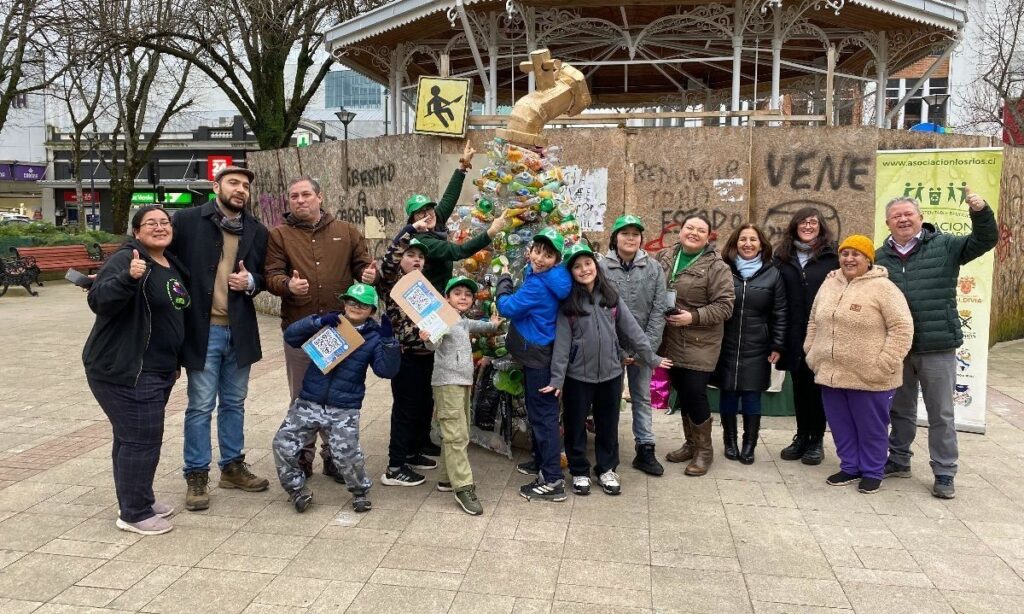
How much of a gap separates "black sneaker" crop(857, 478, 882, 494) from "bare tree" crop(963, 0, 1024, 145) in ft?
66.1

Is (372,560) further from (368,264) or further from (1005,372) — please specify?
(1005,372)

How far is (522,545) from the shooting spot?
3.88 m

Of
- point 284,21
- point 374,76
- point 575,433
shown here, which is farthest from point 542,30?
point 575,433

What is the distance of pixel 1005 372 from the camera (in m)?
8.77

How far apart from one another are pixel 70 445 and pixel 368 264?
9.34 ft

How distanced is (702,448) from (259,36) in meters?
14.6

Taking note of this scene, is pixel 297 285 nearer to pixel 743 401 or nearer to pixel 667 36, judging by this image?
pixel 743 401

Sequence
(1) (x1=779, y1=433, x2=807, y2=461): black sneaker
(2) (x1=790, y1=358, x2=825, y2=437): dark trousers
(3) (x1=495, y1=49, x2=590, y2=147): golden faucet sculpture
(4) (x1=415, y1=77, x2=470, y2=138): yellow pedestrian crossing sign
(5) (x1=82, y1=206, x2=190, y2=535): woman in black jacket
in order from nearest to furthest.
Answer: (5) (x1=82, y1=206, x2=190, y2=535): woman in black jacket < (3) (x1=495, y1=49, x2=590, y2=147): golden faucet sculpture < (2) (x1=790, y1=358, x2=825, y2=437): dark trousers < (1) (x1=779, y1=433, x2=807, y2=461): black sneaker < (4) (x1=415, y1=77, x2=470, y2=138): yellow pedestrian crossing sign

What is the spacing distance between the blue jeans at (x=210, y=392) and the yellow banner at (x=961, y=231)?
5.15 meters

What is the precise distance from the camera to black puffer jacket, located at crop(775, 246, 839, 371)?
5.23m

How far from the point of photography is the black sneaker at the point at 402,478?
4773 millimetres

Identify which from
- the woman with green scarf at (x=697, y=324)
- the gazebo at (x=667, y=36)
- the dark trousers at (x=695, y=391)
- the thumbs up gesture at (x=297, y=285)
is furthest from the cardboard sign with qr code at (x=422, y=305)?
the gazebo at (x=667, y=36)

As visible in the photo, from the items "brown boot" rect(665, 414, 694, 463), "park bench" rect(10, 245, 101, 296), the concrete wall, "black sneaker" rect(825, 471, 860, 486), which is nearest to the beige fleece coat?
"black sneaker" rect(825, 471, 860, 486)

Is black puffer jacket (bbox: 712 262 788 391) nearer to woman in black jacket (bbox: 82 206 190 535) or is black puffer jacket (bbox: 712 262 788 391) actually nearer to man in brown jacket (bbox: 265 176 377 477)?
man in brown jacket (bbox: 265 176 377 477)
